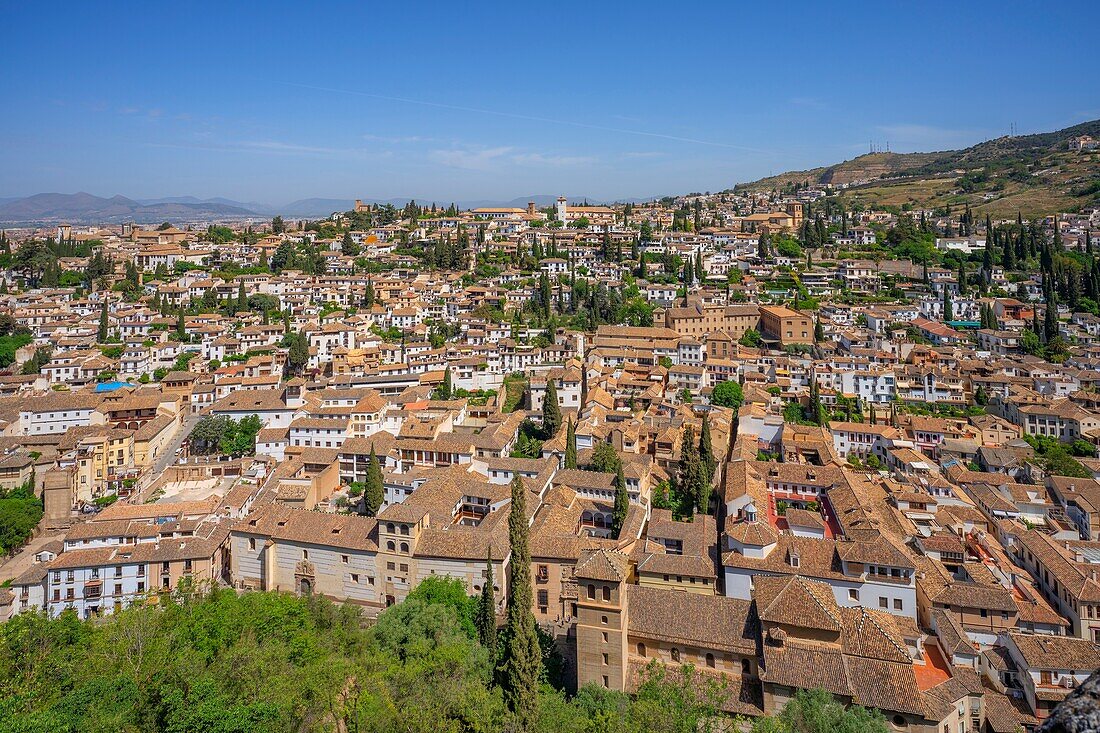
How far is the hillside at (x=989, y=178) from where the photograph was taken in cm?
10125

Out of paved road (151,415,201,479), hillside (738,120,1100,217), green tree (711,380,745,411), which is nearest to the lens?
paved road (151,415,201,479)

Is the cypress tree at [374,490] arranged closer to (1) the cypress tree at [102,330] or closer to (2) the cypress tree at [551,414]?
(2) the cypress tree at [551,414]

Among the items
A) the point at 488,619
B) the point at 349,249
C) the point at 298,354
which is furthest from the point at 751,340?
the point at 349,249

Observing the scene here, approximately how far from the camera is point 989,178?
11656 centimetres

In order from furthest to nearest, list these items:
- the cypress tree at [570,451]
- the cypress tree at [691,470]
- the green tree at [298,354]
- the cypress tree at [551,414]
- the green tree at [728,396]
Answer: the green tree at [298,354], the green tree at [728,396], the cypress tree at [551,414], the cypress tree at [570,451], the cypress tree at [691,470]

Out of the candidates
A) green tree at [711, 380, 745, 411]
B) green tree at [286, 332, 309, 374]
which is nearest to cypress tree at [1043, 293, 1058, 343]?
green tree at [711, 380, 745, 411]

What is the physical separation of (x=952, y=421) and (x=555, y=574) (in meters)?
28.0

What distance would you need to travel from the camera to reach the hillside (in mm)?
101250

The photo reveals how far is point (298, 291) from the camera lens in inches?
2409

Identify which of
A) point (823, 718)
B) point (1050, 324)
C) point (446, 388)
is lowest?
point (823, 718)

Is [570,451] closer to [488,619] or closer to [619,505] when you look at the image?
[619,505]

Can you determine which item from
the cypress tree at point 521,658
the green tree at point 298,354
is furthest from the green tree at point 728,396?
the green tree at point 298,354

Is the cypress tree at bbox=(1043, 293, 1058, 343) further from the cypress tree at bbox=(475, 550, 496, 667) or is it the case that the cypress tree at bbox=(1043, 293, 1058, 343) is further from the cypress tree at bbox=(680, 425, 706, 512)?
the cypress tree at bbox=(475, 550, 496, 667)

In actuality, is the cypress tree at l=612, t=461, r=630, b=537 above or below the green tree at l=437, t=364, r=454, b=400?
below
